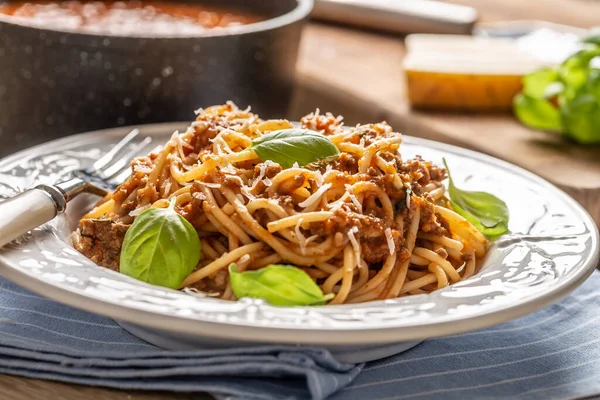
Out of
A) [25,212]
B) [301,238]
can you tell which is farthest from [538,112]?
[25,212]

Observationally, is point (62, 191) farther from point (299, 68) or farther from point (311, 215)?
point (299, 68)

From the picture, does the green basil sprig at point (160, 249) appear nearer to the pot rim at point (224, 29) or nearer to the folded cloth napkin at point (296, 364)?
the folded cloth napkin at point (296, 364)

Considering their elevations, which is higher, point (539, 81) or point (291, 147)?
point (291, 147)

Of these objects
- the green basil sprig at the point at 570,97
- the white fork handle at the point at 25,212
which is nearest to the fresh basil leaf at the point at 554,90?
the green basil sprig at the point at 570,97

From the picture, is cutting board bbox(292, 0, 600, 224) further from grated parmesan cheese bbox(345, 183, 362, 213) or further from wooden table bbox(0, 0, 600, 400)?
grated parmesan cheese bbox(345, 183, 362, 213)

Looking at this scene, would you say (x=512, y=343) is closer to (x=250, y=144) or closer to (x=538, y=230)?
(x=538, y=230)

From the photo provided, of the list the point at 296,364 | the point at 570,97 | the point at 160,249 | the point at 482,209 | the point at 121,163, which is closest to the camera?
the point at 296,364
